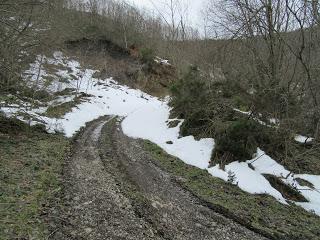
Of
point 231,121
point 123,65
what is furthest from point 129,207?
point 123,65

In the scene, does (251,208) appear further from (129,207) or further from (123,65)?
(123,65)

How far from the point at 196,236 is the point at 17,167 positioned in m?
5.41

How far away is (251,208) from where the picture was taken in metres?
8.70

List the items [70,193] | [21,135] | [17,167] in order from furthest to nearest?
[21,135] < [17,167] < [70,193]

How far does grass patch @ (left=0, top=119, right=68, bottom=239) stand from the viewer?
5977 mm

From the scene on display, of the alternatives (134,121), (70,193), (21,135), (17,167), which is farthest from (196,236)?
(134,121)

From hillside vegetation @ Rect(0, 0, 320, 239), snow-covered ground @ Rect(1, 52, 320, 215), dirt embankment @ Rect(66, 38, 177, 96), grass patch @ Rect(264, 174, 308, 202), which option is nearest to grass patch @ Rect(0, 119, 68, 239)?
hillside vegetation @ Rect(0, 0, 320, 239)

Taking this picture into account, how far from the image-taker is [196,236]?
21.6 ft

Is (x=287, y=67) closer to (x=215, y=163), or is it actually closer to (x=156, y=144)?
(x=215, y=163)

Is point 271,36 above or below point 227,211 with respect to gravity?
above

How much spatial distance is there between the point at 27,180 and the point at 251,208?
5783 mm

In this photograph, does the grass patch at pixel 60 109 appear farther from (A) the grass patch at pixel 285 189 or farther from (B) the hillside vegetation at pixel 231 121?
(A) the grass patch at pixel 285 189

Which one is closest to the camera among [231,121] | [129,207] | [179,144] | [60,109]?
[129,207]

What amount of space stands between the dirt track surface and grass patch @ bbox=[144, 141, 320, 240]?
0.37 m
